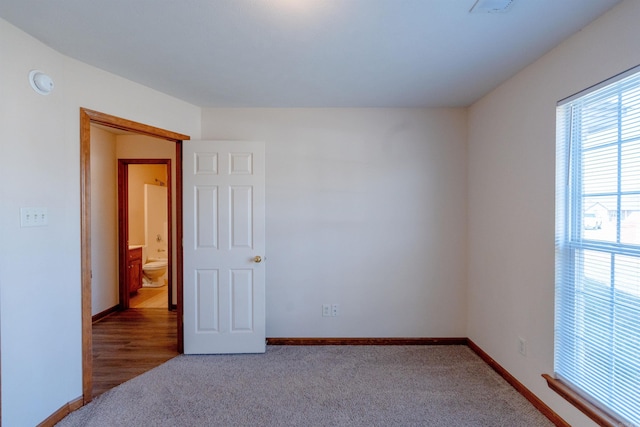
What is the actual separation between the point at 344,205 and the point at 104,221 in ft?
10.4

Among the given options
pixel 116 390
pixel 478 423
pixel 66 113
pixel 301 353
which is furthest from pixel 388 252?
pixel 66 113

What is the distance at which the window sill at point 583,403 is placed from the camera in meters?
1.49

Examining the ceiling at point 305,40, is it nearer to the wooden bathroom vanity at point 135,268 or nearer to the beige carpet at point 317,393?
the beige carpet at point 317,393

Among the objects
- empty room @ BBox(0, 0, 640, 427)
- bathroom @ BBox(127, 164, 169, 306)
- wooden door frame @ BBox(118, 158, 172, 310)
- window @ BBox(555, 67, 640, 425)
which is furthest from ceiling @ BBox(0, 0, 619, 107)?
bathroom @ BBox(127, 164, 169, 306)

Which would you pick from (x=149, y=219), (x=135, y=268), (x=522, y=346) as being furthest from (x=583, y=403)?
(x=149, y=219)

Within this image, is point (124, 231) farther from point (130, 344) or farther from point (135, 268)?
point (130, 344)

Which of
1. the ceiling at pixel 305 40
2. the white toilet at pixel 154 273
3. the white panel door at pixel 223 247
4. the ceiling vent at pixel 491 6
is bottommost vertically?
the white toilet at pixel 154 273

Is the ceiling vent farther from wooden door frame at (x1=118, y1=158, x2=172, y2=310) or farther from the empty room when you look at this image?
wooden door frame at (x1=118, y1=158, x2=172, y2=310)

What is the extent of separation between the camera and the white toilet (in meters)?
4.95

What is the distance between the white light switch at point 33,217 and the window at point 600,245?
10.8 feet

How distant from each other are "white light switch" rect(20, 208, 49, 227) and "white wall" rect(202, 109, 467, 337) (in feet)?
5.29

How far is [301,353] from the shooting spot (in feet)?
9.09

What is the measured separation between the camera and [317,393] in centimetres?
217

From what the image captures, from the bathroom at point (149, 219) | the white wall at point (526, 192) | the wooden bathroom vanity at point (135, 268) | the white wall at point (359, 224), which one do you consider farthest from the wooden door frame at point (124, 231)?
the white wall at point (526, 192)
